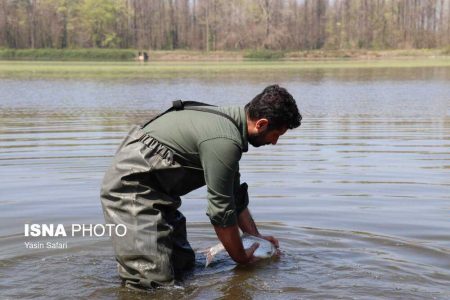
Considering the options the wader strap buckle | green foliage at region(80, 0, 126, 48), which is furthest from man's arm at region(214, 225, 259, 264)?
green foliage at region(80, 0, 126, 48)

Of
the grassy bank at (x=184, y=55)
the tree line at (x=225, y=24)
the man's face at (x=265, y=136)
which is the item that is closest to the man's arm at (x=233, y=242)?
the man's face at (x=265, y=136)

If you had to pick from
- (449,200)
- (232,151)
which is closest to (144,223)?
(232,151)

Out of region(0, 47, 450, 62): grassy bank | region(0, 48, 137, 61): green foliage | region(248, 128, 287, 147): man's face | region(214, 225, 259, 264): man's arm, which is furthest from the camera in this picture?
region(0, 47, 450, 62): grassy bank

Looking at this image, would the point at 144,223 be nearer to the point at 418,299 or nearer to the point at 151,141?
the point at 151,141

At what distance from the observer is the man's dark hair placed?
4531 millimetres

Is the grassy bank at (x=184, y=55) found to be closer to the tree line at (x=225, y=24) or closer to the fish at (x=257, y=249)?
the tree line at (x=225, y=24)

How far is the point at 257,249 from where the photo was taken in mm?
5656

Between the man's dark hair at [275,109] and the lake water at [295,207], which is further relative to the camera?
the lake water at [295,207]

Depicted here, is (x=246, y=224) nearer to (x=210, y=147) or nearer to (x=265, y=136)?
(x=265, y=136)

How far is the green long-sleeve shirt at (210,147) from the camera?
4.51 metres

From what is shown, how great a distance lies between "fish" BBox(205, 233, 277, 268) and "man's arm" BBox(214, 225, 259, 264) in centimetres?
20

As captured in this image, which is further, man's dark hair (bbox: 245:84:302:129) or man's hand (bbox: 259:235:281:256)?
man's hand (bbox: 259:235:281:256)

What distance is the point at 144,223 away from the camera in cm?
486

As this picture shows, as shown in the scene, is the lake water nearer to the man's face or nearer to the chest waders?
the chest waders
